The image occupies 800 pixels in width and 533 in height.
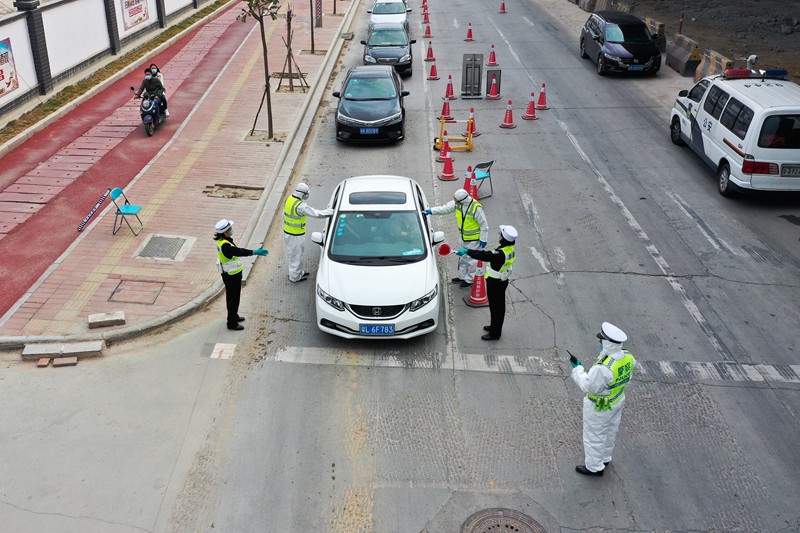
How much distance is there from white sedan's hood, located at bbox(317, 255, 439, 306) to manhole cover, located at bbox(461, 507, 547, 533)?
3.11m

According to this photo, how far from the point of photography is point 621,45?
74.6ft

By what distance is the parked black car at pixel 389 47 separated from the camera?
22.7 metres

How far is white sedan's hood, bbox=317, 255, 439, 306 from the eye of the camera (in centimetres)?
920

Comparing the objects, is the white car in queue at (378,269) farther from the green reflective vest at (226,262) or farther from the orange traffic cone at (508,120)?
the orange traffic cone at (508,120)

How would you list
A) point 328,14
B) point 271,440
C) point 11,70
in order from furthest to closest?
point 328,14
point 11,70
point 271,440

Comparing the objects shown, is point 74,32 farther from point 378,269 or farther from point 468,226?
point 378,269

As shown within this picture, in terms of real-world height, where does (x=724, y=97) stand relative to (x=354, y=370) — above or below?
above

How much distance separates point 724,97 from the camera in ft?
47.9

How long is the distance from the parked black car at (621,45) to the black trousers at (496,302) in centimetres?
1537

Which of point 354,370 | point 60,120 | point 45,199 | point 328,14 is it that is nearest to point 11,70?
point 60,120

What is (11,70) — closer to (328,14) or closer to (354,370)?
(354,370)

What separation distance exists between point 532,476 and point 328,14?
3021cm

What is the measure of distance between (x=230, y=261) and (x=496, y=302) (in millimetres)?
3564

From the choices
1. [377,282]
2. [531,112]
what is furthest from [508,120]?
[377,282]
